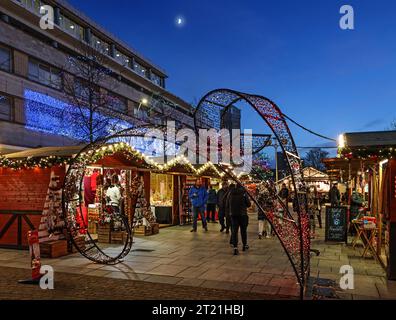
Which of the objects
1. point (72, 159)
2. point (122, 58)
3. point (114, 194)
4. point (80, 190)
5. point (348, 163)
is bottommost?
point (114, 194)

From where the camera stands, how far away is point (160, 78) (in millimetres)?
58938

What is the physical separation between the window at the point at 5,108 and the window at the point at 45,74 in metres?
3.47

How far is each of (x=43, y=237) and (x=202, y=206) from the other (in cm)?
→ 617

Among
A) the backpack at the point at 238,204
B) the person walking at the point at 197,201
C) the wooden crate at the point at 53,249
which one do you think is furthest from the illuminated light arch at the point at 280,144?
the person walking at the point at 197,201

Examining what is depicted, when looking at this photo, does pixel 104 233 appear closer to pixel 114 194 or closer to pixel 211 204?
pixel 114 194

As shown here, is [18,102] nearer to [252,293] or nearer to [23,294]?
[23,294]

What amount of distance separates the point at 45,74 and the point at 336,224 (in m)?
25.6

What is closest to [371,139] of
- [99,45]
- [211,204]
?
[211,204]

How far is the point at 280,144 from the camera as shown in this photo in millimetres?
6383

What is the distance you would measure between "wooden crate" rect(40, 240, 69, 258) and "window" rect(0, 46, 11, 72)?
767 inches

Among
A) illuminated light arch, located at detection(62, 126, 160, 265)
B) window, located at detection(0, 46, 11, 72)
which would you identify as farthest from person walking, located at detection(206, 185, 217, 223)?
window, located at detection(0, 46, 11, 72)

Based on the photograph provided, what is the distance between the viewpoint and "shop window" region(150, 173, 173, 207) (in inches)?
680

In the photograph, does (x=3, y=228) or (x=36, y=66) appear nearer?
(x=3, y=228)
